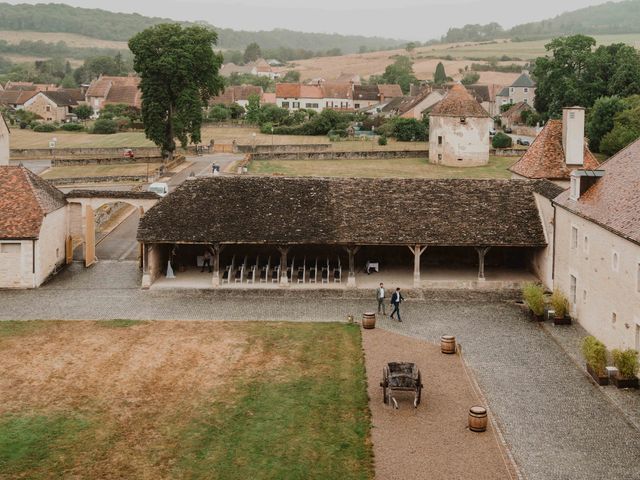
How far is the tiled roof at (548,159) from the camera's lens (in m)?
40.3

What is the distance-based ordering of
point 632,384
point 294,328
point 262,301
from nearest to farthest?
1. point 632,384
2. point 294,328
3. point 262,301

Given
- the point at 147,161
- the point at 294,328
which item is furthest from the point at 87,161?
the point at 294,328

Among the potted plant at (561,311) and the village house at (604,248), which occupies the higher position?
the village house at (604,248)

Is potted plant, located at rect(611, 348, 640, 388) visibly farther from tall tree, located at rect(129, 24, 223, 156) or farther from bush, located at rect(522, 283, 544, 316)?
tall tree, located at rect(129, 24, 223, 156)

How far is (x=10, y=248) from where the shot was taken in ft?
119

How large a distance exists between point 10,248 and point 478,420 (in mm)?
24207

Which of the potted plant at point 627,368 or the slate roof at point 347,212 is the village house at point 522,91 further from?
the potted plant at point 627,368

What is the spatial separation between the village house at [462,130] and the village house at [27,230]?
152 feet

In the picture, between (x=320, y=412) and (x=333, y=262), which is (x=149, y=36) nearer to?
(x=333, y=262)

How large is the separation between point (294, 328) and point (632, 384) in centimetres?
1232

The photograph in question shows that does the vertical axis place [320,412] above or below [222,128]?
below

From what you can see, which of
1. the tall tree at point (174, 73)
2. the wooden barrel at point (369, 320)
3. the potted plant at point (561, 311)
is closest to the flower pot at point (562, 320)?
the potted plant at point (561, 311)

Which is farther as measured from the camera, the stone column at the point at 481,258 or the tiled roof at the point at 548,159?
the tiled roof at the point at 548,159

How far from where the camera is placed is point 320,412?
2253 centimetres
